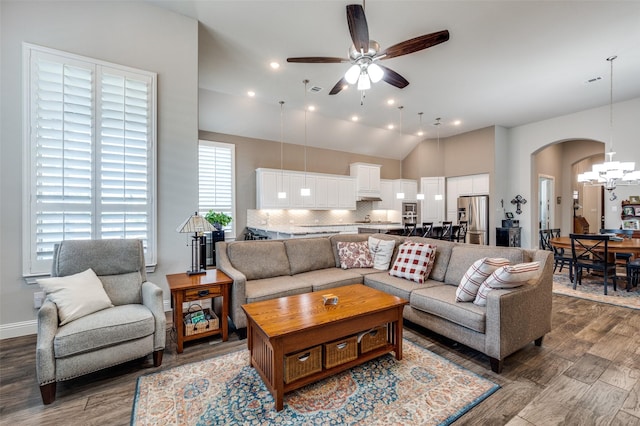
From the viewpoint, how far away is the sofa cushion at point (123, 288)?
98.7 inches

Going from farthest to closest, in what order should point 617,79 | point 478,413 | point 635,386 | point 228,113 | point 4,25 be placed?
1. point 228,113
2. point 617,79
3. point 4,25
4. point 635,386
5. point 478,413

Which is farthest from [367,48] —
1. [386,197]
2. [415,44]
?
[386,197]

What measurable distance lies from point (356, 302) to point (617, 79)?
6410 millimetres

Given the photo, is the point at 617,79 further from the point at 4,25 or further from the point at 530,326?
the point at 4,25

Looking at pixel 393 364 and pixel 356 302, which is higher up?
pixel 356 302

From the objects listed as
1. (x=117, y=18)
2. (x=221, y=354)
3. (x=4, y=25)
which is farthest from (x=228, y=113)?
(x=221, y=354)

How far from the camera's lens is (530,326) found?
239cm

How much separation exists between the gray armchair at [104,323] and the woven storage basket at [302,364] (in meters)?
1.14

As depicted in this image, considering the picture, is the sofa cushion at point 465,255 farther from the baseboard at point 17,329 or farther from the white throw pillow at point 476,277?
the baseboard at point 17,329

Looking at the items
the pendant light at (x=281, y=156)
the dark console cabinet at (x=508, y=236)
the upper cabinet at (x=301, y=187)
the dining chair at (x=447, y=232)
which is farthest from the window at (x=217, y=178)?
the dark console cabinet at (x=508, y=236)

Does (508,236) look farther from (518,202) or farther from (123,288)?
(123,288)

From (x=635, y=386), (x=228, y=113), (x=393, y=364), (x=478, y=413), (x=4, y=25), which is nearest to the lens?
(x=478, y=413)

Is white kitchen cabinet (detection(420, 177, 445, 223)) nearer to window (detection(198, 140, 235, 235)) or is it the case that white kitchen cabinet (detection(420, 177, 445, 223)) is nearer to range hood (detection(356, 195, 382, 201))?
range hood (detection(356, 195, 382, 201))

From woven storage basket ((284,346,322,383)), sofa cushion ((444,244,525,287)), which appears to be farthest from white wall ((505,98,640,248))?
woven storage basket ((284,346,322,383))
